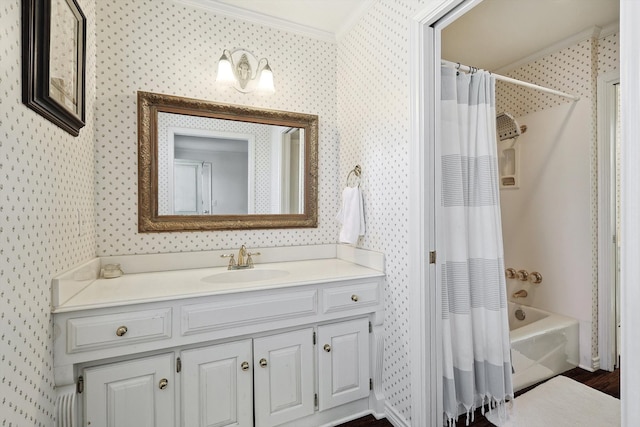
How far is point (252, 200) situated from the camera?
2139 mm

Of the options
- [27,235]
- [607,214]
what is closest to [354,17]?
[27,235]

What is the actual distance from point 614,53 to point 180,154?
303 cm

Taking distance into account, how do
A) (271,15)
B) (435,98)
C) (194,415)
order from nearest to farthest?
(194,415), (435,98), (271,15)

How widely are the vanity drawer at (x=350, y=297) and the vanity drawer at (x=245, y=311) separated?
0.07 metres

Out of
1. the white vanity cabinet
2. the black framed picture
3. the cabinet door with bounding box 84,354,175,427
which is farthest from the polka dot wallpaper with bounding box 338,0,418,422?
the black framed picture

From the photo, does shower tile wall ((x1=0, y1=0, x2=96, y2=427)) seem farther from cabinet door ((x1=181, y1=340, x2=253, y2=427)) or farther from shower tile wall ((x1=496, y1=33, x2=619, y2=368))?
shower tile wall ((x1=496, y1=33, x2=619, y2=368))

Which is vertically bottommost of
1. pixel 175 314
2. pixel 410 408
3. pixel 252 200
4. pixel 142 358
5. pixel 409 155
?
pixel 410 408

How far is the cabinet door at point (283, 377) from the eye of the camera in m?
1.58

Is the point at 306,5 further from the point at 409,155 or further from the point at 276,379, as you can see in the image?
the point at 276,379

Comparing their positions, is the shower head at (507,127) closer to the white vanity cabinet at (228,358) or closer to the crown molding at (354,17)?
the crown molding at (354,17)

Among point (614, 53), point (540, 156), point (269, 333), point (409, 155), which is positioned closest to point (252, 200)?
point (269, 333)

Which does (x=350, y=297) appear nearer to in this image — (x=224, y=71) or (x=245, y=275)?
(x=245, y=275)

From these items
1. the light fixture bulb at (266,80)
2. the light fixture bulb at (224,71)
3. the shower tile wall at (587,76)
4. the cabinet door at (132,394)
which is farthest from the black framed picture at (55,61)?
the shower tile wall at (587,76)

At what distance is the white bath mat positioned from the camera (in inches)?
68.6
